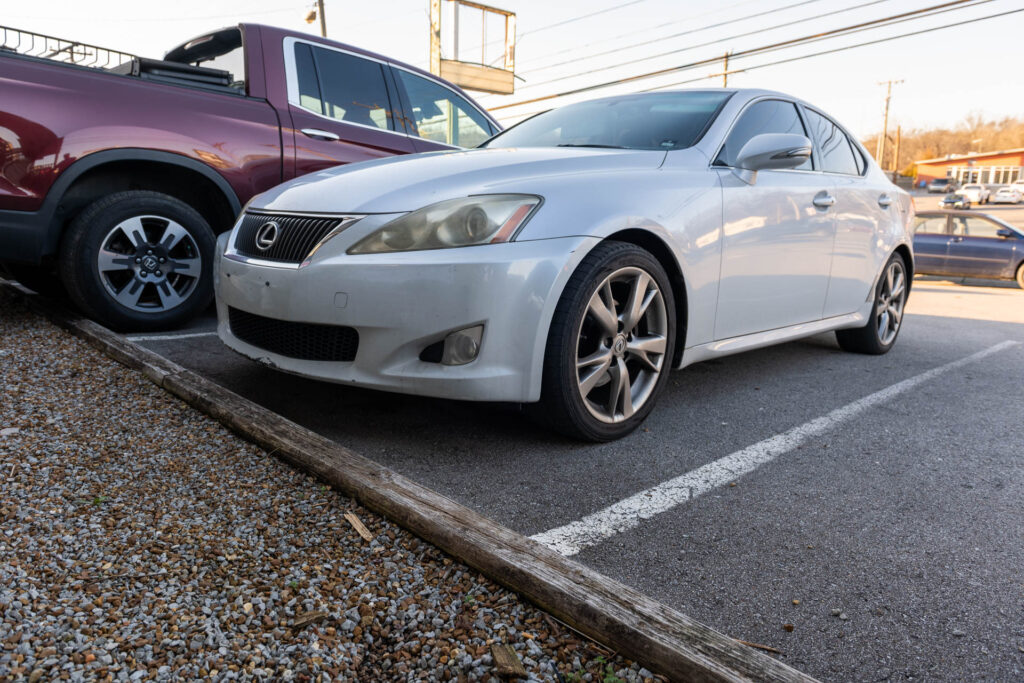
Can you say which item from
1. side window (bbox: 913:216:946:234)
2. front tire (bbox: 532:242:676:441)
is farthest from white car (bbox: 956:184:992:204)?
front tire (bbox: 532:242:676:441)

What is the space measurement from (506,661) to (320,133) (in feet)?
13.0

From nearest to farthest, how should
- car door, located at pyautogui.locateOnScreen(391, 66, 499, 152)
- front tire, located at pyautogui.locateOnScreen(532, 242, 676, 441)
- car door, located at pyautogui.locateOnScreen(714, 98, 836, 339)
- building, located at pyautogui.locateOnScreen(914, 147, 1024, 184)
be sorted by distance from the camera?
front tire, located at pyautogui.locateOnScreen(532, 242, 676, 441) → car door, located at pyautogui.locateOnScreen(714, 98, 836, 339) → car door, located at pyautogui.locateOnScreen(391, 66, 499, 152) → building, located at pyautogui.locateOnScreen(914, 147, 1024, 184)

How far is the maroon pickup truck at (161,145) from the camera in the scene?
371cm

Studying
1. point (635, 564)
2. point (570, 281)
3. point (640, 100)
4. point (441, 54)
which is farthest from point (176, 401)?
point (441, 54)

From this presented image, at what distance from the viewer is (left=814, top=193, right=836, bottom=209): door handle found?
3935 mm

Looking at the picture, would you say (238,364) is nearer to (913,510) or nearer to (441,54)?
(913,510)

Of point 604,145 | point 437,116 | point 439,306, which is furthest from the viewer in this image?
point 437,116

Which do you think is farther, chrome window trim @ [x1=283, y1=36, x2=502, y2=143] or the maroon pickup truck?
chrome window trim @ [x1=283, y1=36, x2=502, y2=143]

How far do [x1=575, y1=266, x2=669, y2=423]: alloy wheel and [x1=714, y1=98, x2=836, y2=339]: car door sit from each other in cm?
47

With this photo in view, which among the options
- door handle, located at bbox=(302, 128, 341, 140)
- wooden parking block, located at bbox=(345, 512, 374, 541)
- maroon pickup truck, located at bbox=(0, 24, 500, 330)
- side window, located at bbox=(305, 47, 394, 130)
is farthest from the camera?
side window, located at bbox=(305, 47, 394, 130)

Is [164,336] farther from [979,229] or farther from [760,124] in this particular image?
[979,229]

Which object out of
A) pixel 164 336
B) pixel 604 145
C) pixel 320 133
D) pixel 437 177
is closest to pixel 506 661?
pixel 437 177

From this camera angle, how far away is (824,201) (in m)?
3.99

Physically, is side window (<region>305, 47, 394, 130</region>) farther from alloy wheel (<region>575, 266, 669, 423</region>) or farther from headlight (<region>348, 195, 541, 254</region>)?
alloy wheel (<region>575, 266, 669, 423</region>)
